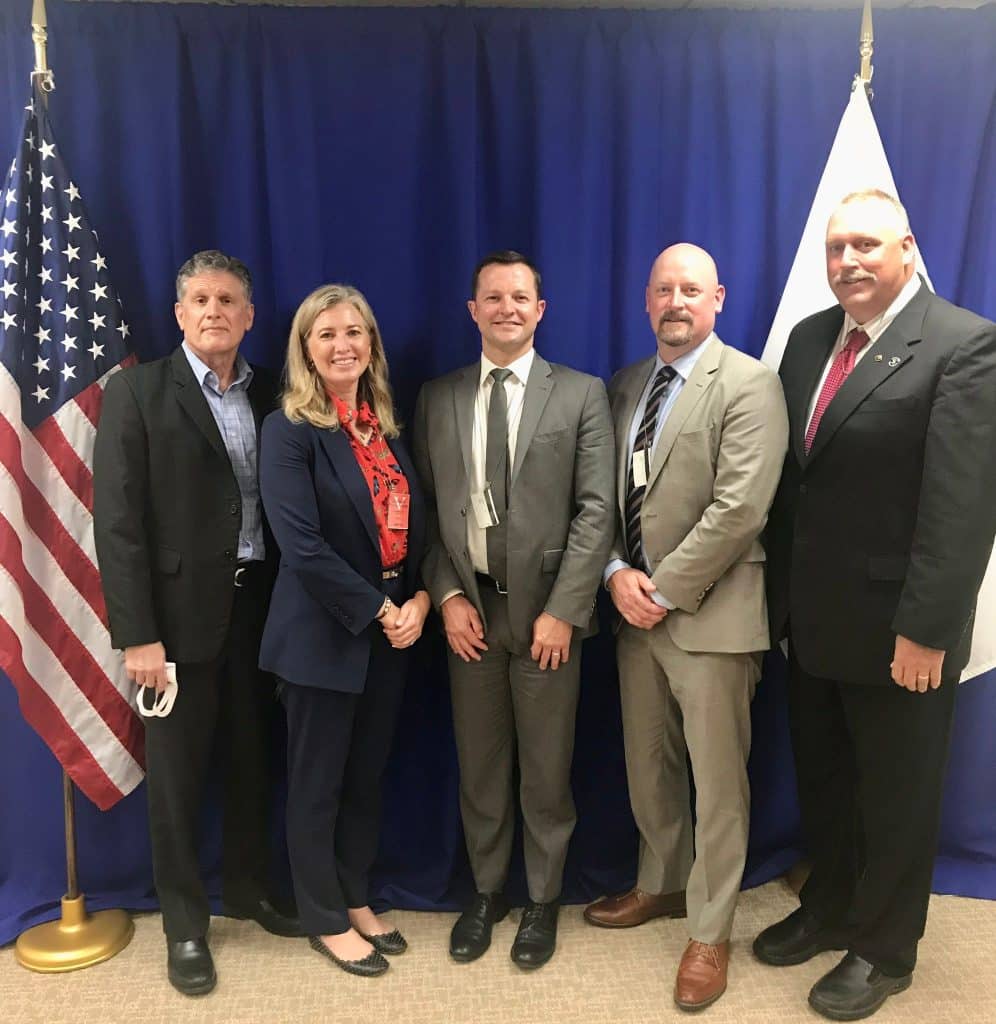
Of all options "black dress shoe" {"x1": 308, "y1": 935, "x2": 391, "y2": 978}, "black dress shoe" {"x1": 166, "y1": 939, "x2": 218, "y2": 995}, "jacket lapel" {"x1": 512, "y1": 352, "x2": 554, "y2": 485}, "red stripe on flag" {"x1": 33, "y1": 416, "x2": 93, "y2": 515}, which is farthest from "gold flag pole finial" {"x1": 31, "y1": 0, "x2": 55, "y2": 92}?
"black dress shoe" {"x1": 308, "y1": 935, "x2": 391, "y2": 978}

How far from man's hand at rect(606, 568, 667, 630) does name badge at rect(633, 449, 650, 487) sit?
229 millimetres

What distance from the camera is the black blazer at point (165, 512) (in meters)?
2.09

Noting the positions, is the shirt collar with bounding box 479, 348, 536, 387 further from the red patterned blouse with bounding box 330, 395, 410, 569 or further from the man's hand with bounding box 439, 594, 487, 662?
the man's hand with bounding box 439, 594, 487, 662

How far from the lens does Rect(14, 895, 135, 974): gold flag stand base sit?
7.61ft

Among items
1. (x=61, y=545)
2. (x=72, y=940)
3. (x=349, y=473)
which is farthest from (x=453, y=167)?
(x=72, y=940)

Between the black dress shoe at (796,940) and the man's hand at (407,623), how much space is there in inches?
49.7

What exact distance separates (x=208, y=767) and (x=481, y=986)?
36.2 inches

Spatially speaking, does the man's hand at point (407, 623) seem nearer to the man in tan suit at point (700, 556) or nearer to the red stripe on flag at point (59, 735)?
the man in tan suit at point (700, 556)

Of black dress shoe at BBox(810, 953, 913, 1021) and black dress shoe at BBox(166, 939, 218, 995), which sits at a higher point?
black dress shoe at BBox(810, 953, 913, 1021)

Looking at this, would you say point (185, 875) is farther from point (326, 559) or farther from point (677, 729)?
point (677, 729)

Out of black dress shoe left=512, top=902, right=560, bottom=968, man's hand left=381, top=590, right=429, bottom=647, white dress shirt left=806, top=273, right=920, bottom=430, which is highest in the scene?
white dress shirt left=806, top=273, right=920, bottom=430

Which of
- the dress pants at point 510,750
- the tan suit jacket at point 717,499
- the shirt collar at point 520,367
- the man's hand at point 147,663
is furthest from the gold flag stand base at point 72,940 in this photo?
the shirt collar at point 520,367

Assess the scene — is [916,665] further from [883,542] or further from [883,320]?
[883,320]

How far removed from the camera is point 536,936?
7.64 feet
